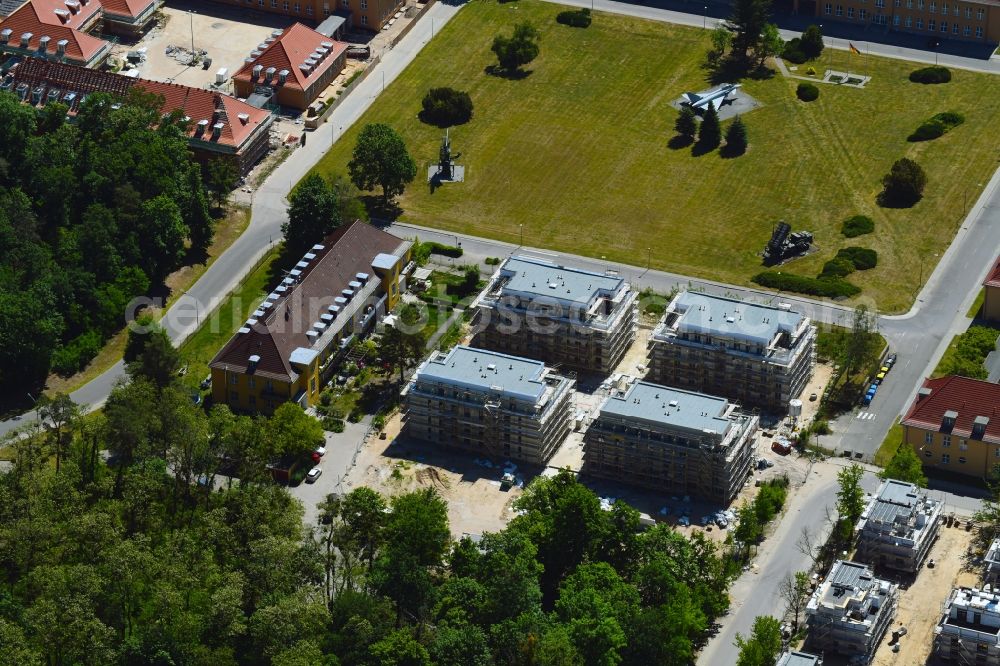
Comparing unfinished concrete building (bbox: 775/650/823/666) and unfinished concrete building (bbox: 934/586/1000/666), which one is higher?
unfinished concrete building (bbox: 775/650/823/666)

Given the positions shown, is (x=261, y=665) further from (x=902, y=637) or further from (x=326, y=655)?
(x=902, y=637)

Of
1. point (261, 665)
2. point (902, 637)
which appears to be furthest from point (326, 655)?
point (902, 637)

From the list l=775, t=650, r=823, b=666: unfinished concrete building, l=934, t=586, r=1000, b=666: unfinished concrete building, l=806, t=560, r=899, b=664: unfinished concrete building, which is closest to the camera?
l=775, t=650, r=823, b=666: unfinished concrete building

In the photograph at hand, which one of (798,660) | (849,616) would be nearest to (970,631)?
(849,616)

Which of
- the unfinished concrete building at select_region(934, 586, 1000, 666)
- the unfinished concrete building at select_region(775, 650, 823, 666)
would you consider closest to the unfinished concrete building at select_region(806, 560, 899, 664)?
the unfinished concrete building at select_region(934, 586, 1000, 666)

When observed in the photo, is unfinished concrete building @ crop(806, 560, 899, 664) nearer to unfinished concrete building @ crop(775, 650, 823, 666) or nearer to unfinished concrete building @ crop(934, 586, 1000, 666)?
unfinished concrete building @ crop(934, 586, 1000, 666)

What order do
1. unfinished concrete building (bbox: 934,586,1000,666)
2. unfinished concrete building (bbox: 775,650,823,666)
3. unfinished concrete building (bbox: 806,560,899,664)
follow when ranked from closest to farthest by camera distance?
unfinished concrete building (bbox: 775,650,823,666), unfinished concrete building (bbox: 934,586,1000,666), unfinished concrete building (bbox: 806,560,899,664)

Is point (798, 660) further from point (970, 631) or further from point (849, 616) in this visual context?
point (970, 631)
